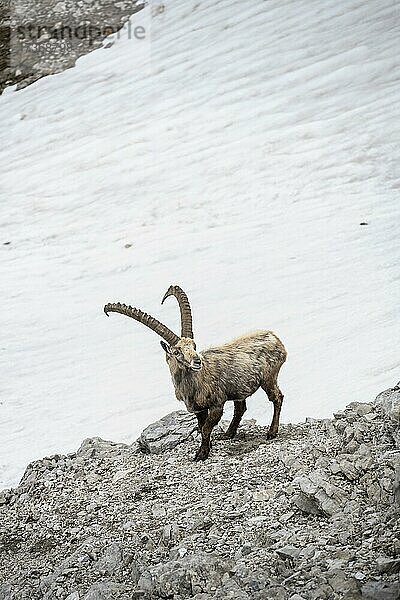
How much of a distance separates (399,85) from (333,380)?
11.1 metres

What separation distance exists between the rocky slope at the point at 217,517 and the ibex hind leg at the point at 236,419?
91 millimetres

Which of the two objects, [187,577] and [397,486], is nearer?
[187,577]

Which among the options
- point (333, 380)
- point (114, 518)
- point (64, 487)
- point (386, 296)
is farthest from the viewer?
point (386, 296)

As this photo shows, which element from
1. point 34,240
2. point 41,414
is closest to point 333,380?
point 41,414

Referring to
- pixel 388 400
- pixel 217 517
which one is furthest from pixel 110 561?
pixel 388 400

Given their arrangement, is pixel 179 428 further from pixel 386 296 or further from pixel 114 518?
pixel 386 296

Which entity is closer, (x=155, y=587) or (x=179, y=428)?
(x=155, y=587)

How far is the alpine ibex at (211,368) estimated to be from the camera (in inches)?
301

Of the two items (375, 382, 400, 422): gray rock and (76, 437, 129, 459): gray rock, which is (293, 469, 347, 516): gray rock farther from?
(76, 437, 129, 459): gray rock

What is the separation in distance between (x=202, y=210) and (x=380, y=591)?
12809 mm

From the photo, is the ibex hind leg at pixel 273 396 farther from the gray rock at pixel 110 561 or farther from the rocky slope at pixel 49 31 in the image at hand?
the rocky slope at pixel 49 31

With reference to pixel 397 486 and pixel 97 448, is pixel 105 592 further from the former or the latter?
pixel 97 448

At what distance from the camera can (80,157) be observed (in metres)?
19.8

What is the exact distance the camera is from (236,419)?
27.1 feet
